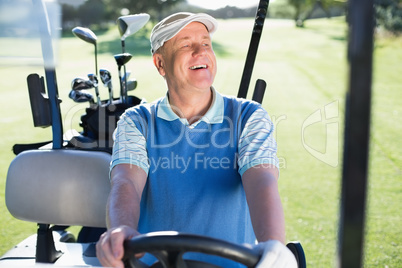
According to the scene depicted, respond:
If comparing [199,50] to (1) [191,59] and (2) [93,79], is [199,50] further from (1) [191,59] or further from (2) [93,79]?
(2) [93,79]

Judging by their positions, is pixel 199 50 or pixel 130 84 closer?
pixel 199 50

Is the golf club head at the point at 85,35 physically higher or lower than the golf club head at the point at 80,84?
higher

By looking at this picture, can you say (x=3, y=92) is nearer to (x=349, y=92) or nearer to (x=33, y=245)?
(x=33, y=245)

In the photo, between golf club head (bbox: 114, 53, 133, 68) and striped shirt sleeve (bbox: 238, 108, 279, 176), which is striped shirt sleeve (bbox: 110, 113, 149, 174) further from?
golf club head (bbox: 114, 53, 133, 68)

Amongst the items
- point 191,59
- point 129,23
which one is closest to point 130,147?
point 191,59

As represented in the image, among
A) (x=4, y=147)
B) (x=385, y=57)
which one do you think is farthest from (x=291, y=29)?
(x=4, y=147)

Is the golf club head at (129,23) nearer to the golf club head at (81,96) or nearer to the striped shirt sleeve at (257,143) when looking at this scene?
the golf club head at (81,96)

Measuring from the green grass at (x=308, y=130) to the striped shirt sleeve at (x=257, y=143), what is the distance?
247mm

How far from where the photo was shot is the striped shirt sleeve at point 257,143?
57.1 inches

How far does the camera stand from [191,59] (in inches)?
64.6

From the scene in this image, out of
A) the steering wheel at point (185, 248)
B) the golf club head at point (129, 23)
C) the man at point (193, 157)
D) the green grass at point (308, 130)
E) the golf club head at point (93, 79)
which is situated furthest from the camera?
the green grass at point (308, 130)

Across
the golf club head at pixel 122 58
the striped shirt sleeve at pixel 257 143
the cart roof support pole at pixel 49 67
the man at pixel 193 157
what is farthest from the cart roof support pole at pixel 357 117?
the golf club head at pixel 122 58

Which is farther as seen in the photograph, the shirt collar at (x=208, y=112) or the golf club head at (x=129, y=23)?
the golf club head at (x=129, y=23)

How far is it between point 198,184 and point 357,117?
36.8 inches
